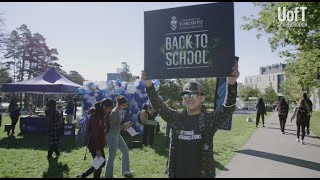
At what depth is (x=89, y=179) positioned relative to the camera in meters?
8.00

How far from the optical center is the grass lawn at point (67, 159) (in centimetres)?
901

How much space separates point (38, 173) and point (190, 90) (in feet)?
21.9

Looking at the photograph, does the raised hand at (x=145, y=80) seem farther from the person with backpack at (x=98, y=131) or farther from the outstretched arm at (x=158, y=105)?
the person with backpack at (x=98, y=131)

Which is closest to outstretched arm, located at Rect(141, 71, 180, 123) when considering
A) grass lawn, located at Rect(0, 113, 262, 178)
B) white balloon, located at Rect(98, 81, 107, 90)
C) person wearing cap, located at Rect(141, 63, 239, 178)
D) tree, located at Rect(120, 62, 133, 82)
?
person wearing cap, located at Rect(141, 63, 239, 178)

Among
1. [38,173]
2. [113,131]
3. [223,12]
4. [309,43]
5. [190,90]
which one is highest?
[309,43]

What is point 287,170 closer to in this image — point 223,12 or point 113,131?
point 113,131

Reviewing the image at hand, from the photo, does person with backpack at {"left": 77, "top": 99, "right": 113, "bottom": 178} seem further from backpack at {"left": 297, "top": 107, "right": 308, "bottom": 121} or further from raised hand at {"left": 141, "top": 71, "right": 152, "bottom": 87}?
backpack at {"left": 297, "top": 107, "right": 308, "bottom": 121}

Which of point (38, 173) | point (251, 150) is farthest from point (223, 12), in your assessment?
point (251, 150)

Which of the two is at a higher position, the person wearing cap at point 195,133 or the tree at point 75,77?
the tree at point 75,77

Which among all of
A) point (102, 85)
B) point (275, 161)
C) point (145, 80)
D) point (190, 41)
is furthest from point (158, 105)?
point (102, 85)

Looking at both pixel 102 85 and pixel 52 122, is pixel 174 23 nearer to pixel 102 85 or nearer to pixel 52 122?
pixel 52 122

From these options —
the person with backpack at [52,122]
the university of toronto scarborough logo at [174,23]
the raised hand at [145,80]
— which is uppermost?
the university of toronto scarborough logo at [174,23]

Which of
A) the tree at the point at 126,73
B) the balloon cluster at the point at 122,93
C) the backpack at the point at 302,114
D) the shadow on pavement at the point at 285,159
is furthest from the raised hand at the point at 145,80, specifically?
the tree at the point at 126,73

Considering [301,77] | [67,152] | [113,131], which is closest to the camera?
[113,131]
